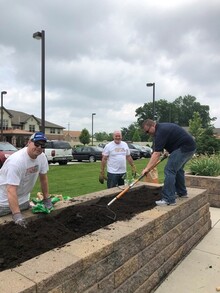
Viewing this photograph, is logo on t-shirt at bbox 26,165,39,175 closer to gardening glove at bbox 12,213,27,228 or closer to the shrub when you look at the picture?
gardening glove at bbox 12,213,27,228

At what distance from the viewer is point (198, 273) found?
372cm

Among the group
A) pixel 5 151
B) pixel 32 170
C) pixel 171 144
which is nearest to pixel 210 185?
pixel 171 144

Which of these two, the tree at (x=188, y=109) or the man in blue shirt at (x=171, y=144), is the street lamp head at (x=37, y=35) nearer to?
the man in blue shirt at (x=171, y=144)

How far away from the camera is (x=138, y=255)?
10.2 ft

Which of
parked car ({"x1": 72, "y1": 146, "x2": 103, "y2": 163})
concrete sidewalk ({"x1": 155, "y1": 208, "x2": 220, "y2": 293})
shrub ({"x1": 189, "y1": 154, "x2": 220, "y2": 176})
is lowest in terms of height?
concrete sidewalk ({"x1": 155, "y1": 208, "x2": 220, "y2": 293})

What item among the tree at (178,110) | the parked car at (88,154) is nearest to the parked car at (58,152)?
the parked car at (88,154)

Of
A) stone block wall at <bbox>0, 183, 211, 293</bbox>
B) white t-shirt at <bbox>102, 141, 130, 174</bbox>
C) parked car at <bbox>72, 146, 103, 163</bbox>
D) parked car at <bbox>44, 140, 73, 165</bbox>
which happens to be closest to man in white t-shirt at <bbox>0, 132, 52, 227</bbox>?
stone block wall at <bbox>0, 183, 211, 293</bbox>

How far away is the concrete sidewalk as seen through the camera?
3.36 meters

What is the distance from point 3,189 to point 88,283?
165 cm

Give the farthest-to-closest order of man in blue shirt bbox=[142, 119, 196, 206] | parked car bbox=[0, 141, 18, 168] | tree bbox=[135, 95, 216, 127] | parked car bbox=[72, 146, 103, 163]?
tree bbox=[135, 95, 216, 127]
parked car bbox=[72, 146, 103, 163]
parked car bbox=[0, 141, 18, 168]
man in blue shirt bbox=[142, 119, 196, 206]

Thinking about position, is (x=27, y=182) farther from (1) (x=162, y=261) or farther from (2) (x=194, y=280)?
(2) (x=194, y=280)

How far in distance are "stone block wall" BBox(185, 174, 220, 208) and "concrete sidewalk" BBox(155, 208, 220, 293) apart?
2676mm

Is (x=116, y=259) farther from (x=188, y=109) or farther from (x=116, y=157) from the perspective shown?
(x=188, y=109)

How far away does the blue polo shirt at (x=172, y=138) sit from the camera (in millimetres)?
4617
